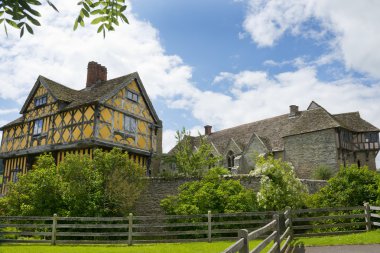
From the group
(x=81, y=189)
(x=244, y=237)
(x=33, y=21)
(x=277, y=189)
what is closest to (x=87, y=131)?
(x=81, y=189)

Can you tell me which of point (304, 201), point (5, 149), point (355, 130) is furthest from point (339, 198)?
point (5, 149)

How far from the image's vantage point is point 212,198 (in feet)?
51.0

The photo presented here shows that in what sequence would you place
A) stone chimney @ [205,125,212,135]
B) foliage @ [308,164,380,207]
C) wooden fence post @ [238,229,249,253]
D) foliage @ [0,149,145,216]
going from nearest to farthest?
wooden fence post @ [238,229,249,253], foliage @ [308,164,380,207], foliage @ [0,149,145,216], stone chimney @ [205,125,212,135]

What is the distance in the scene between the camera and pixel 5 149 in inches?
1040

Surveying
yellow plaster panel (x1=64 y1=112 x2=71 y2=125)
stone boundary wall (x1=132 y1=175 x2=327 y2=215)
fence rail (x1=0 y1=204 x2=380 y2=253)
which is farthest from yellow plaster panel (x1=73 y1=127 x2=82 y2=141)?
fence rail (x1=0 y1=204 x2=380 y2=253)

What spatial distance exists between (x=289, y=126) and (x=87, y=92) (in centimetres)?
2320

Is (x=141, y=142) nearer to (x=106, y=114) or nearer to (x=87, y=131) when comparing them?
(x=106, y=114)

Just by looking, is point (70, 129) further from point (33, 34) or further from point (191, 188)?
point (33, 34)

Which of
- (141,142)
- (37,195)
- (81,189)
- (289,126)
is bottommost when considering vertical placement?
(37,195)

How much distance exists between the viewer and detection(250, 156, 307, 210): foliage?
1628 centimetres

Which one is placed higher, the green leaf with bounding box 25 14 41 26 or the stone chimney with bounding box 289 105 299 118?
the stone chimney with bounding box 289 105 299 118

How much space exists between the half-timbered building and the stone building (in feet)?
50.8

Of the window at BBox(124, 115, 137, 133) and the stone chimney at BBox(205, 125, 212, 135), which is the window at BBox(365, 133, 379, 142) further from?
the window at BBox(124, 115, 137, 133)

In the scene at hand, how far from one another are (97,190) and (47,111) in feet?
33.9
